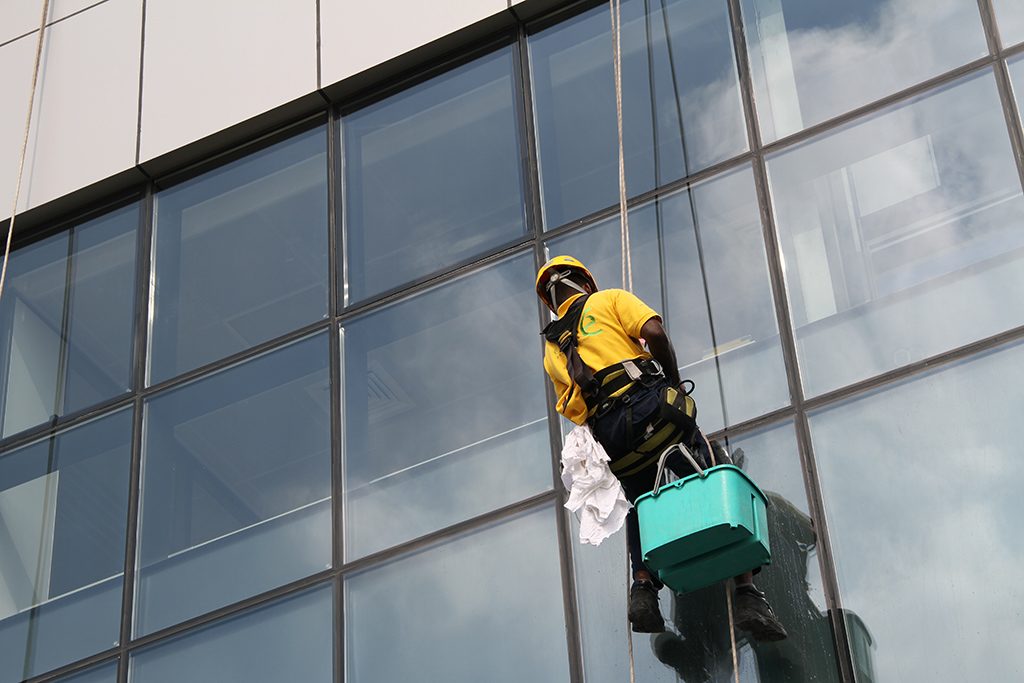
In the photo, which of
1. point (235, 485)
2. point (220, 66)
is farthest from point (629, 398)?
point (220, 66)

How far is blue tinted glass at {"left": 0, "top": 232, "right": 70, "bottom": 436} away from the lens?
13.9 m

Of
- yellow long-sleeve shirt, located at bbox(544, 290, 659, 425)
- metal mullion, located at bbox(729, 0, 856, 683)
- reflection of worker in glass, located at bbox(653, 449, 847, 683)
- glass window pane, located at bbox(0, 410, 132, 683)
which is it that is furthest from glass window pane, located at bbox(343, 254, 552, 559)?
glass window pane, located at bbox(0, 410, 132, 683)

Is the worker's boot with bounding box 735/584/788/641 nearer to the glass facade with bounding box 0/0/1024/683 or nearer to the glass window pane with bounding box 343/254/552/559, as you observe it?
the glass facade with bounding box 0/0/1024/683

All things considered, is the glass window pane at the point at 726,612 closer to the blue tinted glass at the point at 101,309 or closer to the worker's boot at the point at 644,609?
the worker's boot at the point at 644,609

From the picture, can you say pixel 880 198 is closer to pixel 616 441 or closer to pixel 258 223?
pixel 616 441

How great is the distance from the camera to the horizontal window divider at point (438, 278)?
12430mm

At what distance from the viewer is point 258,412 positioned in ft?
42.0

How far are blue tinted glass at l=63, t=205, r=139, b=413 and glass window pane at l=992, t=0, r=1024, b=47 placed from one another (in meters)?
6.89

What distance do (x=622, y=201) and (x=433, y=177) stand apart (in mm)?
2216

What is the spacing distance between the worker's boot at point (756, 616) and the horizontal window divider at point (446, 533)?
175 cm

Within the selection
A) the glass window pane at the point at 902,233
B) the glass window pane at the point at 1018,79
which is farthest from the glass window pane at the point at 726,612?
the glass window pane at the point at 1018,79

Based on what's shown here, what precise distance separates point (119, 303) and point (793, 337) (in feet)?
19.0

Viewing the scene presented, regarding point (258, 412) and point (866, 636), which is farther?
point (258, 412)

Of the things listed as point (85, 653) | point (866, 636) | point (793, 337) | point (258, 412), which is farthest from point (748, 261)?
point (85, 653)
